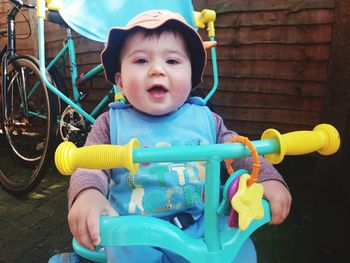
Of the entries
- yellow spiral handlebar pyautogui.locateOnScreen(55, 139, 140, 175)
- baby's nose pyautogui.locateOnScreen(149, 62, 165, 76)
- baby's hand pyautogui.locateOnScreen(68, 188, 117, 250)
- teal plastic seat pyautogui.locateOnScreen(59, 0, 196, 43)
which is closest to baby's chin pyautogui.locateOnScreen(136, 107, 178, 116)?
baby's nose pyautogui.locateOnScreen(149, 62, 165, 76)

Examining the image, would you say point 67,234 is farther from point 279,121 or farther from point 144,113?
point 279,121

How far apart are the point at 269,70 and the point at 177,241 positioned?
188cm

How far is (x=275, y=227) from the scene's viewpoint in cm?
184

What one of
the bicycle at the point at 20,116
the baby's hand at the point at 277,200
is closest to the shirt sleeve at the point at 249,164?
the baby's hand at the point at 277,200

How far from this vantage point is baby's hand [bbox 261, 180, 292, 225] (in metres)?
0.78

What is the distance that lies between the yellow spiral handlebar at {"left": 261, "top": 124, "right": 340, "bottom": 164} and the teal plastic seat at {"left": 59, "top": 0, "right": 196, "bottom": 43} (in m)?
1.11

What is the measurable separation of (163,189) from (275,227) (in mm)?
1077

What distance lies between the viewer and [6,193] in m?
2.36

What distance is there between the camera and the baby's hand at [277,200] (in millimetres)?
780

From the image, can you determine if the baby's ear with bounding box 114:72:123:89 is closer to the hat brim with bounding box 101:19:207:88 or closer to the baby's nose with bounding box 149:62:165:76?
the hat brim with bounding box 101:19:207:88

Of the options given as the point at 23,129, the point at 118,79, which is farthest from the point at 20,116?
the point at 118,79

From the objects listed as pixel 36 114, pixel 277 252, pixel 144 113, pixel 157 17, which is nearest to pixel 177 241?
pixel 144 113

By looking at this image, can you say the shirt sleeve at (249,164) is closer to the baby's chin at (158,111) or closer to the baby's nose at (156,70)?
the baby's chin at (158,111)

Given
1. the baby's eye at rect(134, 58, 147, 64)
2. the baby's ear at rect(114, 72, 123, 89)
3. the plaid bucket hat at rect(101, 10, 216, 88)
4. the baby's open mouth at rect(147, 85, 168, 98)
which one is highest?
the plaid bucket hat at rect(101, 10, 216, 88)
